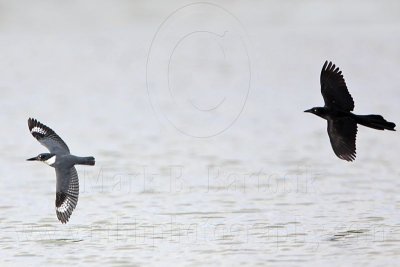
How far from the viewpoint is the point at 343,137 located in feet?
44.9

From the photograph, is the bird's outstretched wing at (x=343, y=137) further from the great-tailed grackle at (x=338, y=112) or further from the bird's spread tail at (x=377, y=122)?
the bird's spread tail at (x=377, y=122)

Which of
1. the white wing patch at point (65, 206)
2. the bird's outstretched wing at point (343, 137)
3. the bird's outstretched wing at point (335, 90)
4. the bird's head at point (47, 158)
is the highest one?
the bird's outstretched wing at point (335, 90)

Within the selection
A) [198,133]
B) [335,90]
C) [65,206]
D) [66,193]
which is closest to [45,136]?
[66,193]

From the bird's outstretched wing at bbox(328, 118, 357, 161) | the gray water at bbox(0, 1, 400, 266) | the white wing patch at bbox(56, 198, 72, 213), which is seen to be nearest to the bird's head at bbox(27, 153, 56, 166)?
the white wing patch at bbox(56, 198, 72, 213)

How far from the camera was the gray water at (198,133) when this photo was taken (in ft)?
42.8

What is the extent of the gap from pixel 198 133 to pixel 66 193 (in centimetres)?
917

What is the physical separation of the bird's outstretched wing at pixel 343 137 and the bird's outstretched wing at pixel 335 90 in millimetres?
185

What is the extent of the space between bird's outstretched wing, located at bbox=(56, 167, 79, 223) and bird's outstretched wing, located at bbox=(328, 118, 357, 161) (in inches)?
125

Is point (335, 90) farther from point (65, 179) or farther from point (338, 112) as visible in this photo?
point (65, 179)

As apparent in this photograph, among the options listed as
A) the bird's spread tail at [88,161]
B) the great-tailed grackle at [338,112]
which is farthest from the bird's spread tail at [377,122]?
the bird's spread tail at [88,161]

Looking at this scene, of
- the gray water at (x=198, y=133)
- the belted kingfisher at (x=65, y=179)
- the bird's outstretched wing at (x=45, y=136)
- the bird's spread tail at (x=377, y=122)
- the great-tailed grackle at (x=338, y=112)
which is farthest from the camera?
the bird's outstretched wing at (x=45, y=136)

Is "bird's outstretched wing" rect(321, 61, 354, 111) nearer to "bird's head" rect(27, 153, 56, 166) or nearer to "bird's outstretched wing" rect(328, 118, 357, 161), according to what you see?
"bird's outstretched wing" rect(328, 118, 357, 161)

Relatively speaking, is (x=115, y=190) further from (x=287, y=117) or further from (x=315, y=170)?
(x=287, y=117)

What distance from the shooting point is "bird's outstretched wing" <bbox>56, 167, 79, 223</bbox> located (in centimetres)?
1330
